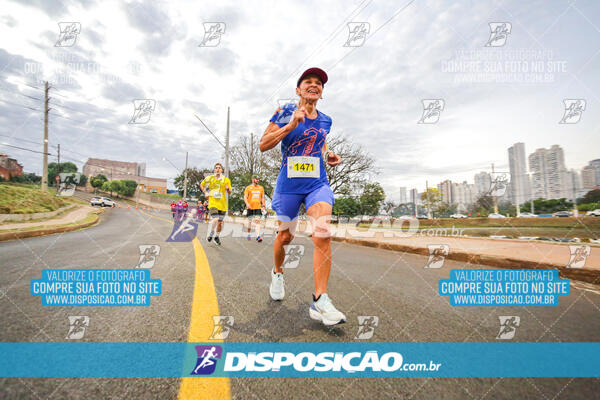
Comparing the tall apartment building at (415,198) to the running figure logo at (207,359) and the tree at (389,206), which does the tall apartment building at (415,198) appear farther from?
the running figure logo at (207,359)

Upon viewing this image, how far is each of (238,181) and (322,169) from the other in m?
31.4

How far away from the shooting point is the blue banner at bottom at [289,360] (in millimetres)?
1037

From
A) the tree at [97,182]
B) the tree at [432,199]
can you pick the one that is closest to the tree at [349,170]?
the tree at [432,199]

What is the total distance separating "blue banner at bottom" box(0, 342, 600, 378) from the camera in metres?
1.04

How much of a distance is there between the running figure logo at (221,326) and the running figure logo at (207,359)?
108mm

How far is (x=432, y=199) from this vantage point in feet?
206

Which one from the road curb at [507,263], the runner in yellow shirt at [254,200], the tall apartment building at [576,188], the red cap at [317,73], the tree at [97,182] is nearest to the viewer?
the red cap at [317,73]

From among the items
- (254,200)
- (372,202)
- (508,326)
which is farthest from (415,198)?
(508,326)

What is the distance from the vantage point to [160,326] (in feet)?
4.78

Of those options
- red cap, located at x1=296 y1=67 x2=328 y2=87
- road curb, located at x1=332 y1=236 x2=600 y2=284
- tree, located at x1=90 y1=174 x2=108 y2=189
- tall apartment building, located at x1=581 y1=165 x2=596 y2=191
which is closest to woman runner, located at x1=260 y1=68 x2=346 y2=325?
red cap, located at x1=296 y1=67 x2=328 y2=87

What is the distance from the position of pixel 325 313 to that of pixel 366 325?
12.3 inches

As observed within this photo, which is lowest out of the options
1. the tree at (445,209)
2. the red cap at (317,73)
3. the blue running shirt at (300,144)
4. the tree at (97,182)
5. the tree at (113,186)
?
the tree at (445,209)

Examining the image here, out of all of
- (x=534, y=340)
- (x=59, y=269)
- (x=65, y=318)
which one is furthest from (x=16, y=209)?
(x=534, y=340)

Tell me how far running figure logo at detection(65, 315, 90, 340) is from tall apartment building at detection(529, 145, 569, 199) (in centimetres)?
2323
